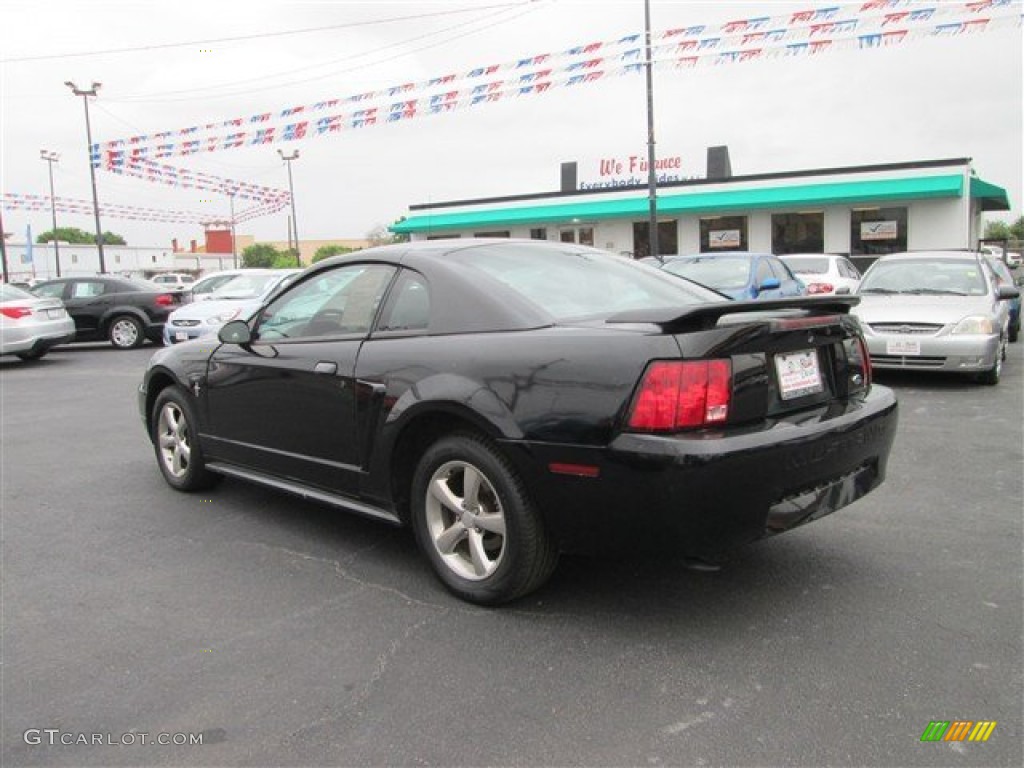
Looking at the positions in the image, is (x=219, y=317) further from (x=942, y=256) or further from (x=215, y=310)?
(x=942, y=256)

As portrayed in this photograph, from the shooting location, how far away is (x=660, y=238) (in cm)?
3011

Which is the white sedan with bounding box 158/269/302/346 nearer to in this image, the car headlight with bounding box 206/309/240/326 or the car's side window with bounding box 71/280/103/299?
the car headlight with bounding box 206/309/240/326

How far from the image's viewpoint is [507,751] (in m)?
2.35

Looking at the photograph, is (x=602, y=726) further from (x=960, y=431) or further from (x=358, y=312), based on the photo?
(x=960, y=431)

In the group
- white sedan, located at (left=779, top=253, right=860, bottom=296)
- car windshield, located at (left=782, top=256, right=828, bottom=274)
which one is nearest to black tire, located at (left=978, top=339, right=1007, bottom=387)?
white sedan, located at (left=779, top=253, right=860, bottom=296)

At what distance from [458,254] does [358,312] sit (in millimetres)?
573

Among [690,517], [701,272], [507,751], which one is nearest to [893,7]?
[701,272]

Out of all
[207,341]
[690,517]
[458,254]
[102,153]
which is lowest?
[690,517]

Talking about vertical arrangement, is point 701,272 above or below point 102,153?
below

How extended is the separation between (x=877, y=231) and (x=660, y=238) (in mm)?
7438

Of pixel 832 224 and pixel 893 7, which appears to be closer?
pixel 893 7

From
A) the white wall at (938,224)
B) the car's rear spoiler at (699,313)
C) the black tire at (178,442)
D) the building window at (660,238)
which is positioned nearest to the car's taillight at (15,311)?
the black tire at (178,442)

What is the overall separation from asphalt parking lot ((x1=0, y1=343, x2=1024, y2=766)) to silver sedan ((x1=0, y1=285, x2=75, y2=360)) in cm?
1000

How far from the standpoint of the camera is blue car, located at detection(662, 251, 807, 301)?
10125mm
